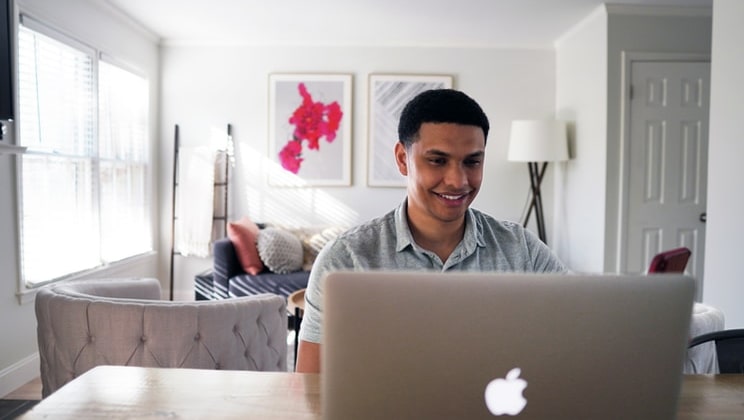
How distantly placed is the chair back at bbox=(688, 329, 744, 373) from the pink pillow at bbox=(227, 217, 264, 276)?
327cm

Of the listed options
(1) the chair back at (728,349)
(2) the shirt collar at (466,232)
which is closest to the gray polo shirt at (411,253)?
(2) the shirt collar at (466,232)

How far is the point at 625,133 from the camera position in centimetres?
405

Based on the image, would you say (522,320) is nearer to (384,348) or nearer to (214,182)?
(384,348)

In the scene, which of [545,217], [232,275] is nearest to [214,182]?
[232,275]

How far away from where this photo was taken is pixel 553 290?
626 mm

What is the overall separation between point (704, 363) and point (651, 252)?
9.36 feet

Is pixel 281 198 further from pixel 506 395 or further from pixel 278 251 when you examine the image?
pixel 506 395

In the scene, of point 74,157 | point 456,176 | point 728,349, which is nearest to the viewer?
point 456,176

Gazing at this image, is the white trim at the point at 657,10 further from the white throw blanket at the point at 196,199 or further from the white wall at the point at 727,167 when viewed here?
the white throw blanket at the point at 196,199

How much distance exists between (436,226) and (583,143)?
3.64m

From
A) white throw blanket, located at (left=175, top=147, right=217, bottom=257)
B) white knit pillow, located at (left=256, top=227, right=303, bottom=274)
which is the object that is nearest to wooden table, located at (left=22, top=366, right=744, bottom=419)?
white knit pillow, located at (left=256, top=227, right=303, bottom=274)

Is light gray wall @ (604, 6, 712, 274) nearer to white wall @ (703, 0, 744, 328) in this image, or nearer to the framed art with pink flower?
white wall @ (703, 0, 744, 328)

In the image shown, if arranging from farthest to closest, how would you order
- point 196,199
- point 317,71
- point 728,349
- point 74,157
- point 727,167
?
point 317,71 < point 196,199 < point 74,157 < point 727,167 < point 728,349

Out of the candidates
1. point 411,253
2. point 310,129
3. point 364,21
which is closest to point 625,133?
point 364,21
